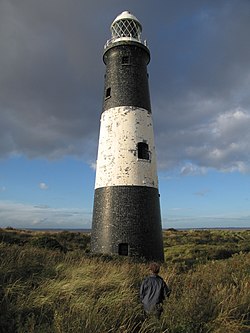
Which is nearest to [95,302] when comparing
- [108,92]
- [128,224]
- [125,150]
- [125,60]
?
[128,224]

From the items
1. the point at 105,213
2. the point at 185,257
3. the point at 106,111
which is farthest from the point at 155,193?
the point at 185,257

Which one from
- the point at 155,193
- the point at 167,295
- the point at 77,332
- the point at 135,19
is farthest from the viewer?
the point at 135,19

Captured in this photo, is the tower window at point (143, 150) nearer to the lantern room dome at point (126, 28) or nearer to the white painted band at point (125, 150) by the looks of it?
the white painted band at point (125, 150)

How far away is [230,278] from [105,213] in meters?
7.07

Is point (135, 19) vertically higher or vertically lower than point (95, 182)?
higher

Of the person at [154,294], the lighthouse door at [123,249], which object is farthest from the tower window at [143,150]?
the person at [154,294]

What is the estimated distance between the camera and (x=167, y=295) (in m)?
5.64

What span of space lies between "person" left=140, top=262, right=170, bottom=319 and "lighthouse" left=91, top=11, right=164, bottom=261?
7.78 m

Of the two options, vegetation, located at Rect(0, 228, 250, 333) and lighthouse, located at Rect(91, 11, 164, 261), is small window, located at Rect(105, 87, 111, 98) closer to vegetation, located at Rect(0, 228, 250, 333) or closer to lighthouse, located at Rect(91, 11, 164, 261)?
lighthouse, located at Rect(91, 11, 164, 261)

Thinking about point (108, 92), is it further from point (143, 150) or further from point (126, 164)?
point (126, 164)

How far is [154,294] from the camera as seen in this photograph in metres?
5.52

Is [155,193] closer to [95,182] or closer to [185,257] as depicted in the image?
[95,182]

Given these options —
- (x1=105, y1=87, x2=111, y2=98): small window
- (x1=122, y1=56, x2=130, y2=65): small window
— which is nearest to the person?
(x1=105, y1=87, x2=111, y2=98): small window

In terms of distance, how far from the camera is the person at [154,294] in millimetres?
5375
